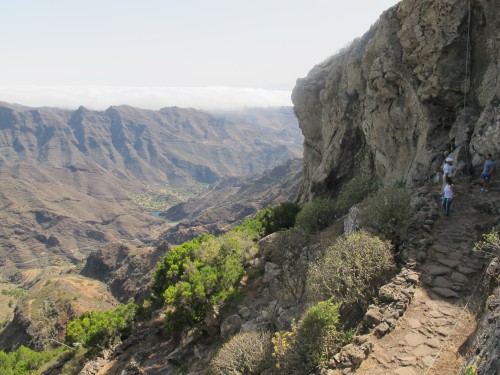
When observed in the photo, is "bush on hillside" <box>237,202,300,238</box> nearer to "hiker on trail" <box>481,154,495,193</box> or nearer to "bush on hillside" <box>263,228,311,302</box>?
"bush on hillside" <box>263,228,311,302</box>

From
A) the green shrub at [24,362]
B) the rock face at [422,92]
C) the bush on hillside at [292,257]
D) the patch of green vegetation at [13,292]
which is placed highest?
the rock face at [422,92]

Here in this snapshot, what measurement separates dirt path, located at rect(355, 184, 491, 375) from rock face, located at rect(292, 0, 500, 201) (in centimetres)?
652

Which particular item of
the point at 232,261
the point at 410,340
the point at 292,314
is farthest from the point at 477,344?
the point at 232,261

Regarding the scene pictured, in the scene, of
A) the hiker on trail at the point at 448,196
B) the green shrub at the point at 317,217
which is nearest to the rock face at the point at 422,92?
the hiker on trail at the point at 448,196

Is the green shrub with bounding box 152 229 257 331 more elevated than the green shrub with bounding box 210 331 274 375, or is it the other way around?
the green shrub with bounding box 210 331 274 375

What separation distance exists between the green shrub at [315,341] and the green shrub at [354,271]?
1.20 meters

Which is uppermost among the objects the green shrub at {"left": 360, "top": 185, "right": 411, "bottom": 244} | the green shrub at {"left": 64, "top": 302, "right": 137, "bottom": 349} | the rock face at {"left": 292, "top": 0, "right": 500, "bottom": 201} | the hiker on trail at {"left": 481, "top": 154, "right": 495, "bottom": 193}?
the rock face at {"left": 292, "top": 0, "right": 500, "bottom": 201}

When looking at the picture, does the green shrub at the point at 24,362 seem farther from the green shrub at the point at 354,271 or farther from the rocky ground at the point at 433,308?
the green shrub at the point at 354,271

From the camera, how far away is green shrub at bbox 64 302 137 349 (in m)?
26.2

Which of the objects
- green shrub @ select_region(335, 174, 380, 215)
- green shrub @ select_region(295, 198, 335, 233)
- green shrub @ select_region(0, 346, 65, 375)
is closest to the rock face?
green shrub @ select_region(335, 174, 380, 215)

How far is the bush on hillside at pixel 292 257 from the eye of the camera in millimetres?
16728

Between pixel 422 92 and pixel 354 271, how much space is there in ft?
46.0

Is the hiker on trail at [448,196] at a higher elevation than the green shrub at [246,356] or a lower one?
higher

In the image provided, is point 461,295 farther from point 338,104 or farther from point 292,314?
point 338,104
